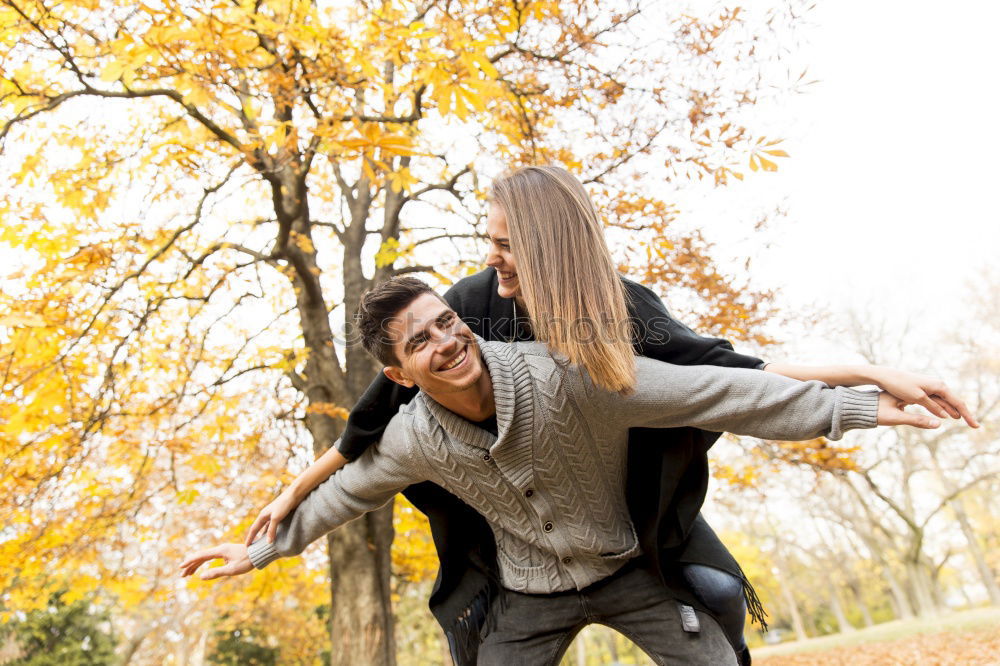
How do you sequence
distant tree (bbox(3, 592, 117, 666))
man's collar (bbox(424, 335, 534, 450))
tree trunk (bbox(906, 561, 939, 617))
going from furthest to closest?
tree trunk (bbox(906, 561, 939, 617)) → distant tree (bbox(3, 592, 117, 666)) → man's collar (bbox(424, 335, 534, 450))

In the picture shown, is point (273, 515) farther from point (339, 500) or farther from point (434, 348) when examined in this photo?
point (434, 348)

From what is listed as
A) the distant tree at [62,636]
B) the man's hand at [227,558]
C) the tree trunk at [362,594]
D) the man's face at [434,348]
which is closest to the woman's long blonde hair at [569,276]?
the man's face at [434,348]

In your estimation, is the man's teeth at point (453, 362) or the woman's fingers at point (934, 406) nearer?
the woman's fingers at point (934, 406)

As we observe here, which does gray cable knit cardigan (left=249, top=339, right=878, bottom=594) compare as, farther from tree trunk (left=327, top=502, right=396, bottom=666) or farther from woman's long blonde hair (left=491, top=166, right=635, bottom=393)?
tree trunk (left=327, top=502, right=396, bottom=666)

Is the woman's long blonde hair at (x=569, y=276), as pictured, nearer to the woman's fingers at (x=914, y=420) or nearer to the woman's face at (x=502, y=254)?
the woman's face at (x=502, y=254)

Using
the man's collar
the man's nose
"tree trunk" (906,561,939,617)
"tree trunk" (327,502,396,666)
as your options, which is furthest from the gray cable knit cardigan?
"tree trunk" (906,561,939,617)

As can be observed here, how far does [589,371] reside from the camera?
2105 millimetres

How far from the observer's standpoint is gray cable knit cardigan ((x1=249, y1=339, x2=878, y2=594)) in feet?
6.74

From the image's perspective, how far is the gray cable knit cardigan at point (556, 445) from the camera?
2055 millimetres

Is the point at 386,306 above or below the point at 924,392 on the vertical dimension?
above

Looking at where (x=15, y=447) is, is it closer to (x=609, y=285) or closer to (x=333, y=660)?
(x=333, y=660)

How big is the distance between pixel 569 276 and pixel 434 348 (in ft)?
1.52

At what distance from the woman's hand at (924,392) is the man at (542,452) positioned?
47mm

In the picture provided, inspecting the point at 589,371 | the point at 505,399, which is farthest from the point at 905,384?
the point at 505,399
